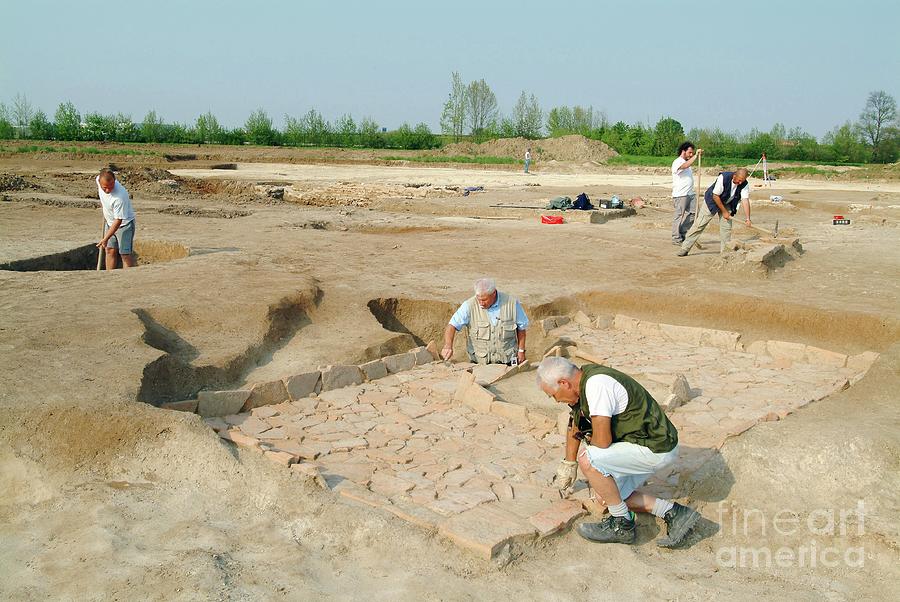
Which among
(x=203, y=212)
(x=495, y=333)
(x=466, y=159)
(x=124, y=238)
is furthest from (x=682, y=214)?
(x=466, y=159)

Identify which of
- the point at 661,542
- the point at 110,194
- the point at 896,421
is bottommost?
the point at 661,542

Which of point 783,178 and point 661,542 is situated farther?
point 783,178

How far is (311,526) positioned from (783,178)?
31.6 meters

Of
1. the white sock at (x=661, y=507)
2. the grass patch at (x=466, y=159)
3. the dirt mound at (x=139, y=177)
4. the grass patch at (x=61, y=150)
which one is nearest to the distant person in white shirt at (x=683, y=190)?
the white sock at (x=661, y=507)

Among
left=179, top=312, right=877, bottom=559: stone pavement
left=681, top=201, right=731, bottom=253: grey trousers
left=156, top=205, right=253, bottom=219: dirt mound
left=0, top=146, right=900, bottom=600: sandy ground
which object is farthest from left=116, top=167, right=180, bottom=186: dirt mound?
left=179, top=312, right=877, bottom=559: stone pavement

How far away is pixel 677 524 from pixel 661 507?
→ 5.0 inches

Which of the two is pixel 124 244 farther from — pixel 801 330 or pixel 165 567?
pixel 801 330

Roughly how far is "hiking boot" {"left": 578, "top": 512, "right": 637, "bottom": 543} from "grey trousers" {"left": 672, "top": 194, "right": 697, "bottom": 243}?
28.3 ft

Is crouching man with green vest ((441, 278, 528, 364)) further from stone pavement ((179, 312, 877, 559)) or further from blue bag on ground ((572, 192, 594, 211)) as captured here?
blue bag on ground ((572, 192, 594, 211))

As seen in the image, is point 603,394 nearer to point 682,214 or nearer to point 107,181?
point 107,181

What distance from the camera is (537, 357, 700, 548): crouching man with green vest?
403cm

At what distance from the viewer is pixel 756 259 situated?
10.2m

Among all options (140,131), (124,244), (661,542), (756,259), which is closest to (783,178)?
(756,259)

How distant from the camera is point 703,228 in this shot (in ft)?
37.3
